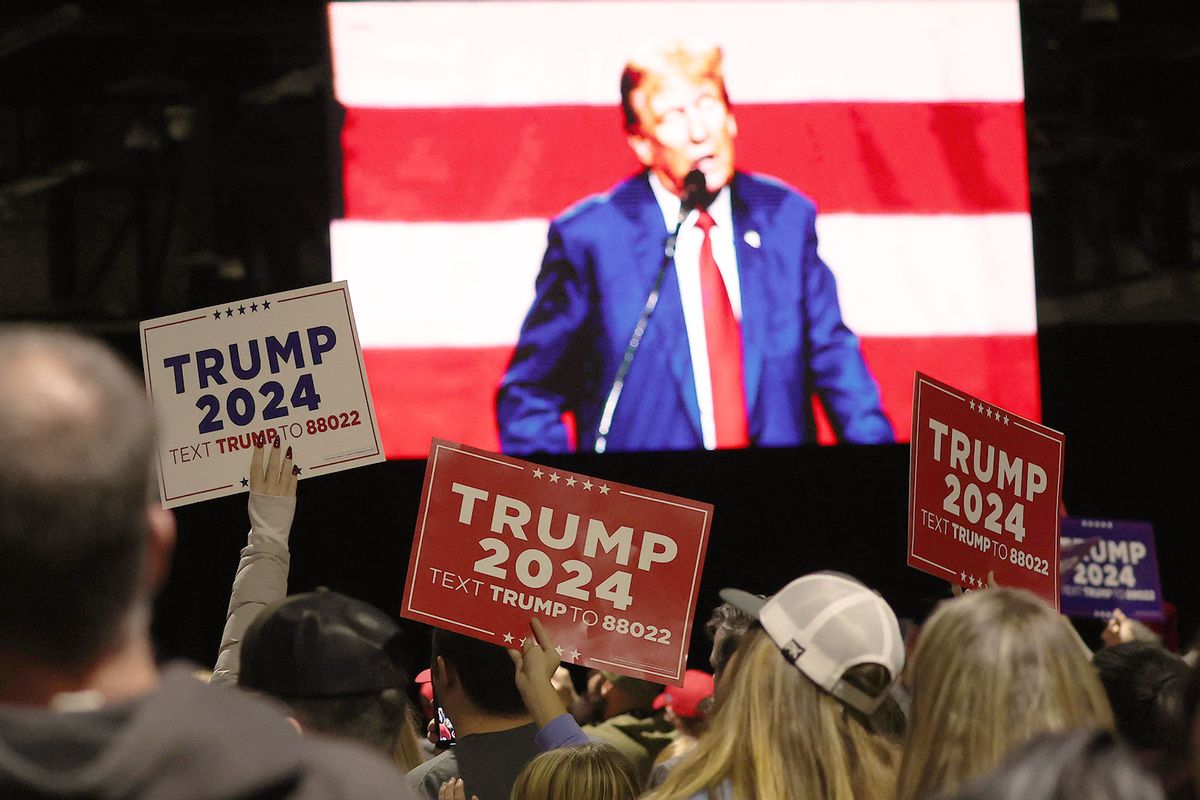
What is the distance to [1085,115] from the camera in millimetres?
7078

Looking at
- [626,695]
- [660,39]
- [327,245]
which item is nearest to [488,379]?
[327,245]

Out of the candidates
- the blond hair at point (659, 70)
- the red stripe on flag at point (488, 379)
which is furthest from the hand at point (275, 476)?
the blond hair at point (659, 70)

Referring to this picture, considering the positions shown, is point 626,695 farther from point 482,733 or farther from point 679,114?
point 679,114

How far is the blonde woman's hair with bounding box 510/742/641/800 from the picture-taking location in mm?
2320

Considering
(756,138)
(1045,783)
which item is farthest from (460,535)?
(756,138)

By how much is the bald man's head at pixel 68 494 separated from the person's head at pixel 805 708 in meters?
1.06

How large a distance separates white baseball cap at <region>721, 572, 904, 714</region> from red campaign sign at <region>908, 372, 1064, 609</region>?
3.44 ft

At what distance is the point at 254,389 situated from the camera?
306 centimetres

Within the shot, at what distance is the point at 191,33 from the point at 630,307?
7.69 feet

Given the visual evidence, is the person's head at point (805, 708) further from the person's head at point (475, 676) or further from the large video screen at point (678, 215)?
the large video screen at point (678, 215)

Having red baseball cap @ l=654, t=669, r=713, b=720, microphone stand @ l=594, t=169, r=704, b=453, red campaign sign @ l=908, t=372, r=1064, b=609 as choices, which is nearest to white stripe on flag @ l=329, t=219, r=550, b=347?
microphone stand @ l=594, t=169, r=704, b=453

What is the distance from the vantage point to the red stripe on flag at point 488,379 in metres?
6.09

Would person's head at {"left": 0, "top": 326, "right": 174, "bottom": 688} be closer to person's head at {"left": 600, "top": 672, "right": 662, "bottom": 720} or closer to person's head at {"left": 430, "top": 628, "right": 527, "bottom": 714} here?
person's head at {"left": 430, "top": 628, "right": 527, "bottom": 714}

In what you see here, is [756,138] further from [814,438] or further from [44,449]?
[44,449]
